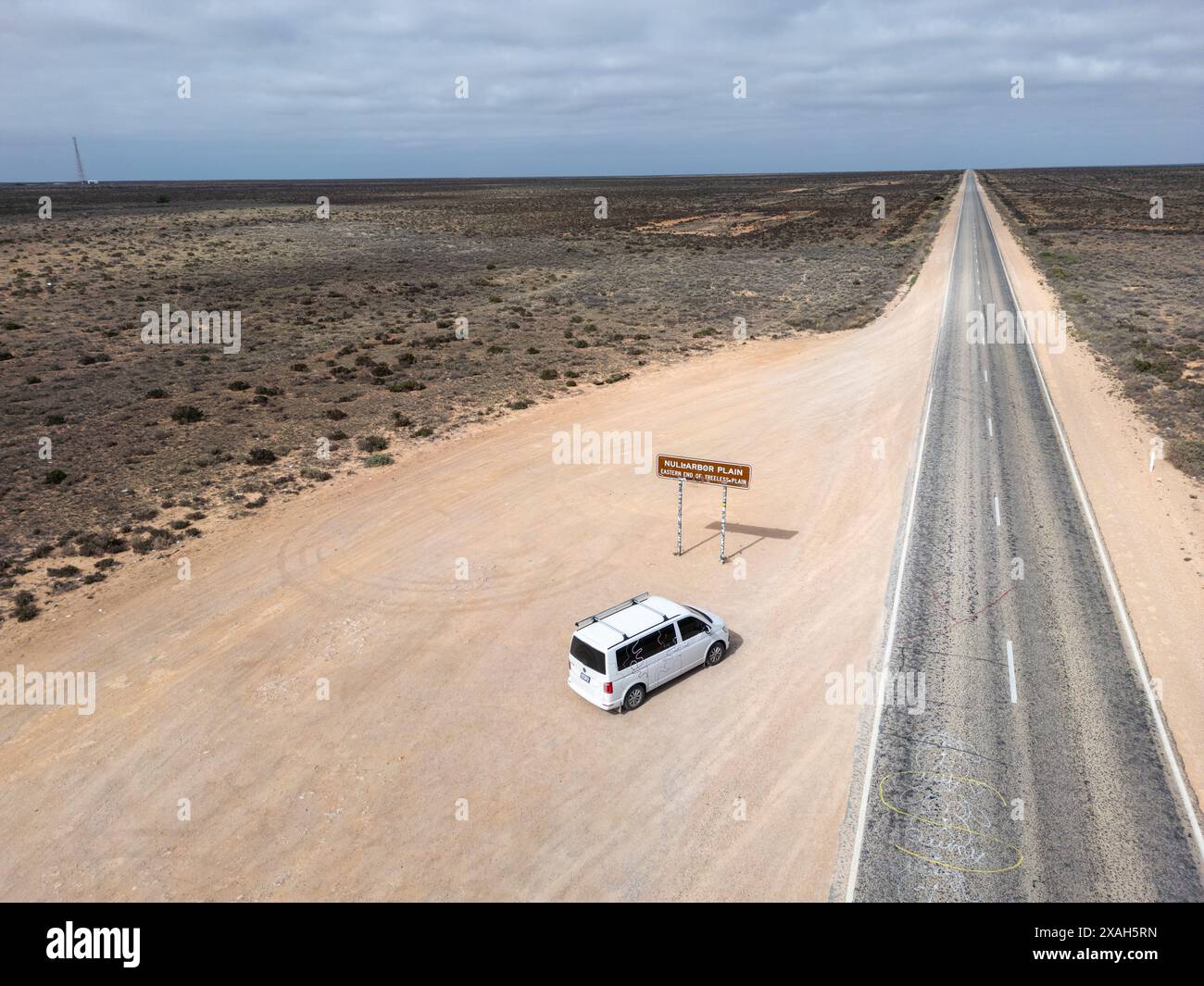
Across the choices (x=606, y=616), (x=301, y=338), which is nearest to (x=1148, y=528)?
(x=606, y=616)

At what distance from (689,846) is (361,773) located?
20.1ft

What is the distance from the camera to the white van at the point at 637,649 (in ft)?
49.3

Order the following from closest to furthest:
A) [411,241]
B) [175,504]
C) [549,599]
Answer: [549,599] < [175,504] < [411,241]

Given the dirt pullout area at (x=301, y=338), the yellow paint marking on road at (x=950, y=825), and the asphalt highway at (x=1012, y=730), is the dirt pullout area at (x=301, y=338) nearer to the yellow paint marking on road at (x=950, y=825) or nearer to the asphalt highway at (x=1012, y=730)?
the asphalt highway at (x=1012, y=730)

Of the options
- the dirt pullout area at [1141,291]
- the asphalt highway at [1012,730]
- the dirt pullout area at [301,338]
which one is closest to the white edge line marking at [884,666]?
the asphalt highway at [1012,730]

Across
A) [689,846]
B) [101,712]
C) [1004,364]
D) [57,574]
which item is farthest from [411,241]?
[689,846]

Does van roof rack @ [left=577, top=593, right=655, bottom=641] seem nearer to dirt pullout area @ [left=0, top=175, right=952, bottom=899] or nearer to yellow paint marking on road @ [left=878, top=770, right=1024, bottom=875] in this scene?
dirt pullout area @ [left=0, top=175, right=952, bottom=899]

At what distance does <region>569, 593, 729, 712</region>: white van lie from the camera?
49.3ft

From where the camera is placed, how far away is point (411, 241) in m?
93.1

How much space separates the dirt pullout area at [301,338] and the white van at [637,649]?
14.1 meters

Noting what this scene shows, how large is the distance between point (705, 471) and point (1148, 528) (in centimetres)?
1398

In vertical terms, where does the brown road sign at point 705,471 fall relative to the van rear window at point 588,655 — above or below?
above
